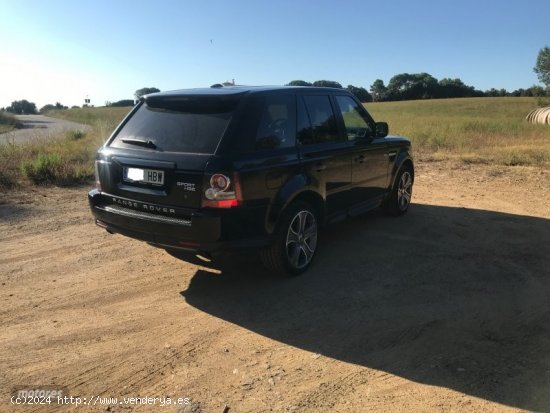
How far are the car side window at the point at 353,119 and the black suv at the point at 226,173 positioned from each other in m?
0.35

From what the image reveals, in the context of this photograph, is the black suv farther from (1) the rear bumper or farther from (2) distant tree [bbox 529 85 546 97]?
(2) distant tree [bbox 529 85 546 97]

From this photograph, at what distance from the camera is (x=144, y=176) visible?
4.29m

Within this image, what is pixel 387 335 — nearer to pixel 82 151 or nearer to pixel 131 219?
pixel 131 219

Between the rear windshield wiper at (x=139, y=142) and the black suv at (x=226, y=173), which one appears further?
the rear windshield wiper at (x=139, y=142)

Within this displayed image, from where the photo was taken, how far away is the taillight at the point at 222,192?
3.96 m

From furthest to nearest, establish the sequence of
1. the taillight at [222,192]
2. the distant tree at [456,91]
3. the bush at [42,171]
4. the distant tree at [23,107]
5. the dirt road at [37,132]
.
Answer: the distant tree at [23,107], the distant tree at [456,91], the dirt road at [37,132], the bush at [42,171], the taillight at [222,192]

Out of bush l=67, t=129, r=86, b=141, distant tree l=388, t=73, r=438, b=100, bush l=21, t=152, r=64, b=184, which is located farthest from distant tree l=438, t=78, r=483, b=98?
bush l=21, t=152, r=64, b=184

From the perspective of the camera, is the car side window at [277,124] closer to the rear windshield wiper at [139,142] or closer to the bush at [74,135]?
the rear windshield wiper at [139,142]

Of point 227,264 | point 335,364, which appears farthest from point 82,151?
point 335,364

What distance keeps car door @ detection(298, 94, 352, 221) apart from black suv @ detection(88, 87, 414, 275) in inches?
0.5

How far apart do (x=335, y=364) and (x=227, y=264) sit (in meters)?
2.13

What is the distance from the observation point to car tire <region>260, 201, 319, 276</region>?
454 centimetres

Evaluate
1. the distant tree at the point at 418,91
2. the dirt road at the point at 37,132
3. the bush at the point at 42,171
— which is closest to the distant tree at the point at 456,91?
the distant tree at the point at 418,91

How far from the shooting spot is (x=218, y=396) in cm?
302
